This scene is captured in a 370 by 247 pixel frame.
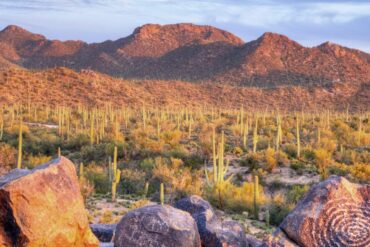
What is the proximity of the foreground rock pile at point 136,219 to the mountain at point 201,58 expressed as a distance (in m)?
70.7

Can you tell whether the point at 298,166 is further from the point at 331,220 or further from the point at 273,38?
the point at 273,38

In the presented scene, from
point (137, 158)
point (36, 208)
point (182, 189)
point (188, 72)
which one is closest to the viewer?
point (36, 208)

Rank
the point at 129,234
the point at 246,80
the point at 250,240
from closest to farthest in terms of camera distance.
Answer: the point at 129,234 → the point at 250,240 → the point at 246,80

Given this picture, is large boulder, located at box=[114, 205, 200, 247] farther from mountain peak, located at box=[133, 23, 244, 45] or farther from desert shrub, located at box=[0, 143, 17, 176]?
mountain peak, located at box=[133, 23, 244, 45]

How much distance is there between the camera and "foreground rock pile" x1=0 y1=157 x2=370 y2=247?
709 cm

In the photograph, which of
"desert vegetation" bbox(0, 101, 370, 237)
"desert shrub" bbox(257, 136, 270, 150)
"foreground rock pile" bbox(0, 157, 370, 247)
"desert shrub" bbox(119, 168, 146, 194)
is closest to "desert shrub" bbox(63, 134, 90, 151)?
"desert vegetation" bbox(0, 101, 370, 237)

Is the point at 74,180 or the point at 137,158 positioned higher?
the point at 74,180

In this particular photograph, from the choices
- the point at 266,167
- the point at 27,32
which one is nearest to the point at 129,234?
the point at 266,167

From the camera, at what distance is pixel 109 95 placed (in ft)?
197

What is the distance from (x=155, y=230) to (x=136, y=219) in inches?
13.0

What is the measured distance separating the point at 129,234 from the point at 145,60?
9504cm

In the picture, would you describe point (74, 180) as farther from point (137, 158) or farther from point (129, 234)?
point (137, 158)

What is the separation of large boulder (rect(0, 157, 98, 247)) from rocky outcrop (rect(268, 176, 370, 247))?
9.03 feet

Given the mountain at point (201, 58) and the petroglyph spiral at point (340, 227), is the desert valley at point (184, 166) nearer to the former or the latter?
the petroglyph spiral at point (340, 227)
